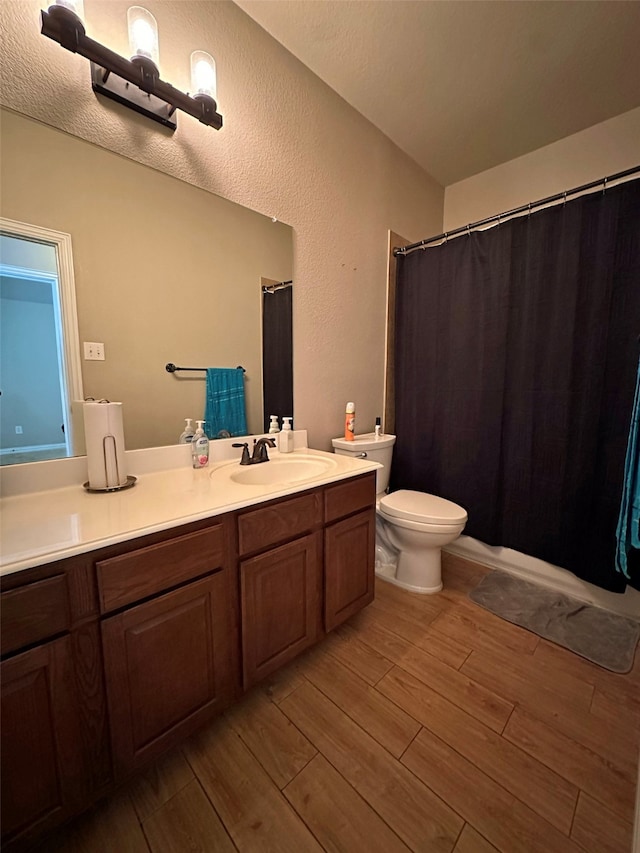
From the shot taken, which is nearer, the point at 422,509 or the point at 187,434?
the point at 187,434

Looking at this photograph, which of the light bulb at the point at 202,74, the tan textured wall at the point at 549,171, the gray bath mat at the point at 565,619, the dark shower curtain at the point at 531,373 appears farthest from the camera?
the tan textured wall at the point at 549,171

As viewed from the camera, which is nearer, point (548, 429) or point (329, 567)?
point (329, 567)

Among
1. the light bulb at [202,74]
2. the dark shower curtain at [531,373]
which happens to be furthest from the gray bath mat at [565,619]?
the light bulb at [202,74]

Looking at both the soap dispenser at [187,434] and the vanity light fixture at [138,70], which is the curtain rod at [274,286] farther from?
the soap dispenser at [187,434]

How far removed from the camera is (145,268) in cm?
121

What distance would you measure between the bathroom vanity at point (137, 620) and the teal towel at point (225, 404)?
0.26 meters

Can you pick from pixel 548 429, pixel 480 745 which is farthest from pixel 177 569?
pixel 548 429

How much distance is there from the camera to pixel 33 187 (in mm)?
986

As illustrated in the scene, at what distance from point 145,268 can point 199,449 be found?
0.69 meters

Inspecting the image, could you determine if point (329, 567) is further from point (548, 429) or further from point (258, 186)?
point (258, 186)

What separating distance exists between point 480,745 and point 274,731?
655 millimetres

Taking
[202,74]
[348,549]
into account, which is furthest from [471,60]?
[348,549]

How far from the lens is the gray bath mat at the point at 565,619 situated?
1.42m

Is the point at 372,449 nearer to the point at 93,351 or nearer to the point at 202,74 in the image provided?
the point at 93,351
